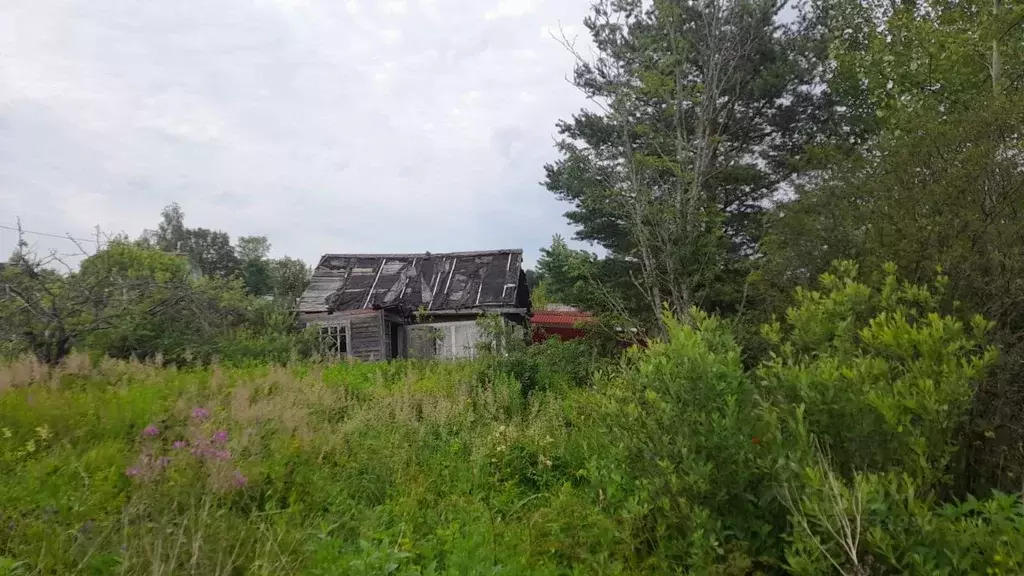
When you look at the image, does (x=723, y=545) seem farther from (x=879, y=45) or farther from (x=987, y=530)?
(x=879, y=45)

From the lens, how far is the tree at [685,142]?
31.3ft

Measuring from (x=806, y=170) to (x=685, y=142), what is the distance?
3616mm

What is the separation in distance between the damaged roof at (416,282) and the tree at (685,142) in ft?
14.5

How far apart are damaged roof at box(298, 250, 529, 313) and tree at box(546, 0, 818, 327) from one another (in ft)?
14.5

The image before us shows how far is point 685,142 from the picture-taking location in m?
10.6

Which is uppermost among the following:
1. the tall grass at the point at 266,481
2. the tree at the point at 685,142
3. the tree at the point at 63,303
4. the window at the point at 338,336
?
the tree at the point at 685,142

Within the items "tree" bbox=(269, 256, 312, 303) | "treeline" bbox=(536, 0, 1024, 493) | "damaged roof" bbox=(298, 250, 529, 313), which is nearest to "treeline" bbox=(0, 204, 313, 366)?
"damaged roof" bbox=(298, 250, 529, 313)

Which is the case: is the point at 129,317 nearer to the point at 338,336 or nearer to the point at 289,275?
the point at 338,336

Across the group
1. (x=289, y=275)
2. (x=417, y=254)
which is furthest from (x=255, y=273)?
(x=417, y=254)

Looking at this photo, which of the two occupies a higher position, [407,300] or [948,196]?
[948,196]

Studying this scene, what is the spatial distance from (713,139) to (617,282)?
3909mm

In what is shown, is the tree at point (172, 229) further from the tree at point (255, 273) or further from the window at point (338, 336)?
the window at point (338, 336)

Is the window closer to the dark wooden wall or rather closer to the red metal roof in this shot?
the dark wooden wall

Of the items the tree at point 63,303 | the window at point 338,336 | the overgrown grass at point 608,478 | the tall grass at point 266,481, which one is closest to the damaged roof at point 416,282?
the window at point 338,336
